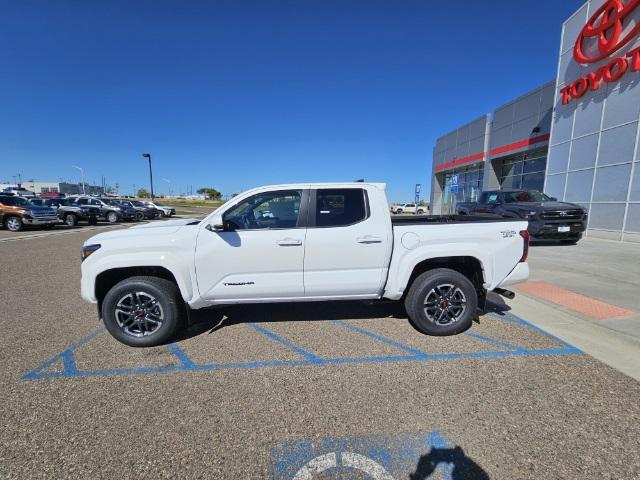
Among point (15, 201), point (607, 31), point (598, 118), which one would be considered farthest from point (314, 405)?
point (15, 201)

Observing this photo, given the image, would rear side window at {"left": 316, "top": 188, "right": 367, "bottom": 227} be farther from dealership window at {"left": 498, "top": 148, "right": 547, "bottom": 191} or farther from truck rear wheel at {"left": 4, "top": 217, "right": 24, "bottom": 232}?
dealership window at {"left": 498, "top": 148, "right": 547, "bottom": 191}

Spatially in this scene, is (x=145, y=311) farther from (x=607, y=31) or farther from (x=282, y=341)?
(x=607, y=31)

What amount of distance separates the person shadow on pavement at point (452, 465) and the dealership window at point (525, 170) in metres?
21.0

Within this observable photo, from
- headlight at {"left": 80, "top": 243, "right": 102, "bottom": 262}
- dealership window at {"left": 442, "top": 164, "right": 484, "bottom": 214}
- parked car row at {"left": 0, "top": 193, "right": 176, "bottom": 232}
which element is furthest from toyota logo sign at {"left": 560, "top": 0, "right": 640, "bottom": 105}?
parked car row at {"left": 0, "top": 193, "right": 176, "bottom": 232}

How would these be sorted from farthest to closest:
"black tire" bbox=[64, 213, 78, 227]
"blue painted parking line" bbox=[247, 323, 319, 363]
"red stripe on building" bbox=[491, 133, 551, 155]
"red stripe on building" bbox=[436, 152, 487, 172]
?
"red stripe on building" bbox=[436, 152, 487, 172] < "black tire" bbox=[64, 213, 78, 227] < "red stripe on building" bbox=[491, 133, 551, 155] < "blue painted parking line" bbox=[247, 323, 319, 363]

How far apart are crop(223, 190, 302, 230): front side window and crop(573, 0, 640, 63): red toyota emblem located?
1525 cm

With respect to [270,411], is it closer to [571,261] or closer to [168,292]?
[168,292]

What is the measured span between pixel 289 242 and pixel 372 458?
2.14 meters

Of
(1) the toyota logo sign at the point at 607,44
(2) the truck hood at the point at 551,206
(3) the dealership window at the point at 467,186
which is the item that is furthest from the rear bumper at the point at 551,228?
(3) the dealership window at the point at 467,186

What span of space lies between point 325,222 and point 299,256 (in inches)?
19.6

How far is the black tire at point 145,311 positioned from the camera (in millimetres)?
3523

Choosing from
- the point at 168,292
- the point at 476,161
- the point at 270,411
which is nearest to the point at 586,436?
the point at 270,411

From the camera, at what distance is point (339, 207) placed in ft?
12.5

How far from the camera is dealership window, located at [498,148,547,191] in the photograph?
64.1ft
